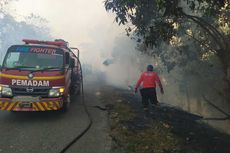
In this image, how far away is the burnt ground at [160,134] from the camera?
838 cm

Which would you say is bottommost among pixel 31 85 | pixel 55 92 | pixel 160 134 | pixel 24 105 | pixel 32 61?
Result: pixel 160 134

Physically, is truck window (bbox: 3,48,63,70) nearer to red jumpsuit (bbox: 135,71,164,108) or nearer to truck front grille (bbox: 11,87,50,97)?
truck front grille (bbox: 11,87,50,97)

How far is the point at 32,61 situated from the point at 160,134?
4.85 metres

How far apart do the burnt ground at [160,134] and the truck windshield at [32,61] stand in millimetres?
2693

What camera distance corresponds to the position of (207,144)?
9141 mm

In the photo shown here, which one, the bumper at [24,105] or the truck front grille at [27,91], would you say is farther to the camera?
the truck front grille at [27,91]

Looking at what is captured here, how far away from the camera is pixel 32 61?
11125 mm

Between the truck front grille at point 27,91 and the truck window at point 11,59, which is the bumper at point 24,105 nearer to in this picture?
the truck front grille at point 27,91

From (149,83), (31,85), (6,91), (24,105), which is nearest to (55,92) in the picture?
→ (31,85)

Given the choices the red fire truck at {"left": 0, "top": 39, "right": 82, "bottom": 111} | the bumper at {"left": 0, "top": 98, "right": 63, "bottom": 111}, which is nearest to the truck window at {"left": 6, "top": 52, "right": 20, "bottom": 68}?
the red fire truck at {"left": 0, "top": 39, "right": 82, "bottom": 111}

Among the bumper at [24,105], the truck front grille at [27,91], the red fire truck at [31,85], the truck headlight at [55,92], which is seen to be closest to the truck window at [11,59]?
the red fire truck at [31,85]

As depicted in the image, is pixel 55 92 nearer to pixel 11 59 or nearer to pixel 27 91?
pixel 27 91

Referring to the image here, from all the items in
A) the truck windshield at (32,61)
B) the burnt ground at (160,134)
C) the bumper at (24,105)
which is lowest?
the burnt ground at (160,134)

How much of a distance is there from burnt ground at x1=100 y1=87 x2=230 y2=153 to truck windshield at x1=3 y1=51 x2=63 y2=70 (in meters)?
2.69
